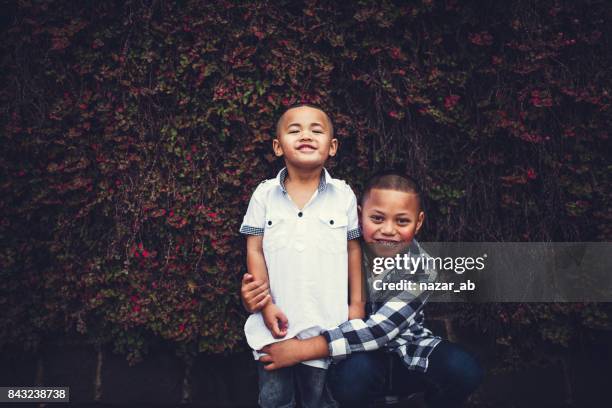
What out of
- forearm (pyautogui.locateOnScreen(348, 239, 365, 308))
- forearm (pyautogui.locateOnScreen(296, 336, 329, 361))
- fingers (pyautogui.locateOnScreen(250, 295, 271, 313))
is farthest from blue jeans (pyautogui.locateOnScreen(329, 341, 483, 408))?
fingers (pyautogui.locateOnScreen(250, 295, 271, 313))

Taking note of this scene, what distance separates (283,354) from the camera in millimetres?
2361

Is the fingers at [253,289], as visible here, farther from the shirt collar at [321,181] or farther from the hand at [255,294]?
the shirt collar at [321,181]

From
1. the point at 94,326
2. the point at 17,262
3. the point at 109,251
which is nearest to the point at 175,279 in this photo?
the point at 109,251

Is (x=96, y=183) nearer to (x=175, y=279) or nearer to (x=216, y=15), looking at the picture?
(x=175, y=279)

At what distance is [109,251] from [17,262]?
2.05ft

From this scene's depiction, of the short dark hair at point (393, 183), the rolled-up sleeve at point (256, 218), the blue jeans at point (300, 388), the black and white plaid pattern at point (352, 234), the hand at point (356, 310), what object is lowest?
the blue jeans at point (300, 388)

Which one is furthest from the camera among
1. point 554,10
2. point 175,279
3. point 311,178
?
point 175,279

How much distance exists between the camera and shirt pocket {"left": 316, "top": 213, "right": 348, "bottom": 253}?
2434mm

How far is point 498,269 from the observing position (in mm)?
3000

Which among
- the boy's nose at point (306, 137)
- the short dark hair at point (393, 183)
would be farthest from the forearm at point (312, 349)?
the boy's nose at point (306, 137)

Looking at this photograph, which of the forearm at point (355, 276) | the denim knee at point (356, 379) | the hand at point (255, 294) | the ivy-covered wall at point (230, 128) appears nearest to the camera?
the denim knee at point (356, 379)

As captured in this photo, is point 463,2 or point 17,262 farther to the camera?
point 17,262

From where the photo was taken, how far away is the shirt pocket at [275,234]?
2445 millimetres

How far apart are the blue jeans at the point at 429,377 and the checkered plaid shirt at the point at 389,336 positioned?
1.7 inches
